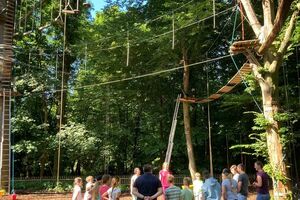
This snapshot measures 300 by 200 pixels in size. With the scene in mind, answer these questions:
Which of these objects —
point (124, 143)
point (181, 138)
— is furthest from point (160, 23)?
point (124, 143)

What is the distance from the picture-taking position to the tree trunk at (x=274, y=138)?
9.62 m

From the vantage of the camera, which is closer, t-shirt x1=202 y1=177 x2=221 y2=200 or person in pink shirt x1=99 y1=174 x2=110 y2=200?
person in pink shirt x1=99 y1=174 x2=110 y2=200

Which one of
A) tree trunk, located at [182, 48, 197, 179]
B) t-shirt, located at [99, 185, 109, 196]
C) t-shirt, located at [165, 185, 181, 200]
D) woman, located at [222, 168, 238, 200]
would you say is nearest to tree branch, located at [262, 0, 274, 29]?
woman, located at [222, 168, 238, 200]

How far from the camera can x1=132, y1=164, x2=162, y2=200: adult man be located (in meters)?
6.52

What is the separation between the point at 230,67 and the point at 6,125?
474 inches

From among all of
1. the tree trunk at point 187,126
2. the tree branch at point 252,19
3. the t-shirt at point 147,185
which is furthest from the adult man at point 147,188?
the tree trunk at point 187,126

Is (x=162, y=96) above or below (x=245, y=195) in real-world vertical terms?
above

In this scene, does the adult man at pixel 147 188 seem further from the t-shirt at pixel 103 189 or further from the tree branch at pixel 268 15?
the tree branch at pixel 268 15

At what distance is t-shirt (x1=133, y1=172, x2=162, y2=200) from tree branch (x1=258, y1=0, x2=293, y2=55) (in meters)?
4.82

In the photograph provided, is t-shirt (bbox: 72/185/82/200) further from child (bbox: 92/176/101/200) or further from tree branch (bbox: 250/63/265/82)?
tree branch (bbox: 250/63/265/82)

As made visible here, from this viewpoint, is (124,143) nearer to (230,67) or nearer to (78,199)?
(230,67)

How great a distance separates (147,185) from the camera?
6527 mm

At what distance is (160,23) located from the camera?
65.7 ft

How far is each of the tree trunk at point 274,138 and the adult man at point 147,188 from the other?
412 cm
